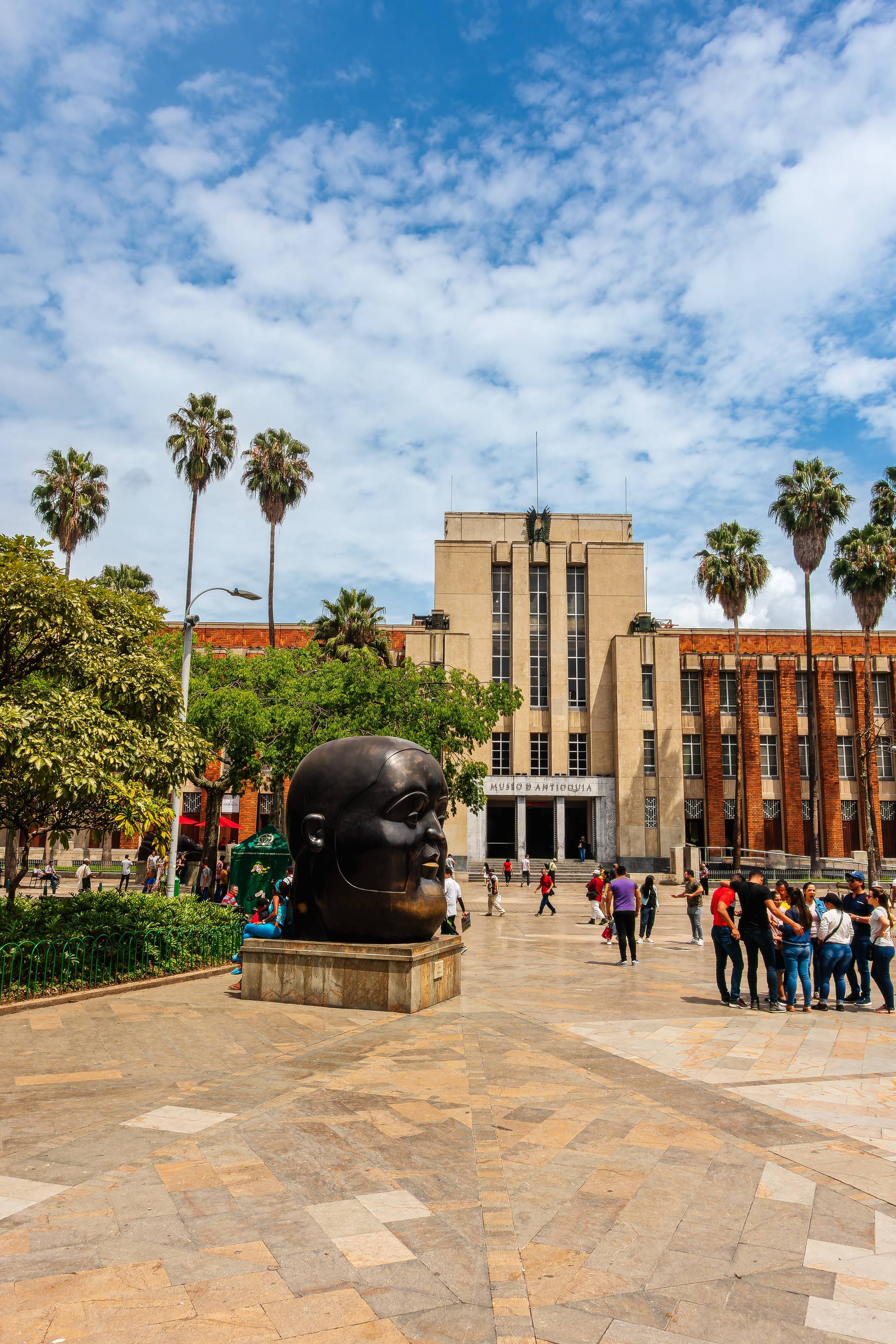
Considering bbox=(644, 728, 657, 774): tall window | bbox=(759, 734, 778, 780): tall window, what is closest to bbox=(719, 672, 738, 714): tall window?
bbox=(759, 734, 778, 780): tall window

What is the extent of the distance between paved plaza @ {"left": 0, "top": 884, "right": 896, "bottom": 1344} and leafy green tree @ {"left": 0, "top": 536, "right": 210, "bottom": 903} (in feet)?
9.86

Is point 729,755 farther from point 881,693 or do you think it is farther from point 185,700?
point 185,700

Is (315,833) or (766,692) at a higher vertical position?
(766,692)

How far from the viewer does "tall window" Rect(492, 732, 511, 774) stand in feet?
164

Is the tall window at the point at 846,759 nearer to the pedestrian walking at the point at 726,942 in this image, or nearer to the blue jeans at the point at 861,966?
the blue jeans at the point at 861,966

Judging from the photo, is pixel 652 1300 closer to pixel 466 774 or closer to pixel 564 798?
pixel 466 774

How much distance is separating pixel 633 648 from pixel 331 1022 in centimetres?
4166

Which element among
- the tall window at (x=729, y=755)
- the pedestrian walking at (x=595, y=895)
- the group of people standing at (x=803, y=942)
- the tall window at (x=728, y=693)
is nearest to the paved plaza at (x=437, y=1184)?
the group of people standing at (x=803, y=942)

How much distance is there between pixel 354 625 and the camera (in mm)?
41188

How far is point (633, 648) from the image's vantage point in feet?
161

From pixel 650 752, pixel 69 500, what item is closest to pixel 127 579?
pixel 69 500

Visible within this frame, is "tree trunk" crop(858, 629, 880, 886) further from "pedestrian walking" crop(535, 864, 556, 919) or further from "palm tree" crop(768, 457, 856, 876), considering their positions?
"pedestrian walking" crop(535, 864, 556, 919)

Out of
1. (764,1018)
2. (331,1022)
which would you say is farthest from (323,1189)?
(764,1018)

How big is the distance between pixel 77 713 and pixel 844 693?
50.0 m
